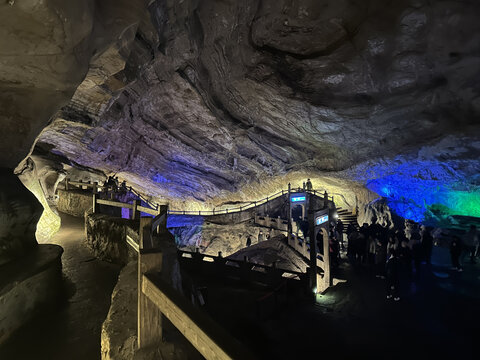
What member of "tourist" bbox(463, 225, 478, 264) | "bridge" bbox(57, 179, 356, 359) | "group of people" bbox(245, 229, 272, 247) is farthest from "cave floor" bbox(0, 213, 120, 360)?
"tourist" bbox(463, 225, 478, 264)

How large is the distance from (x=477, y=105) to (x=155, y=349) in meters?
13.9

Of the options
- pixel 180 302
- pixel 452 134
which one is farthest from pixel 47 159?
pixel 452 134

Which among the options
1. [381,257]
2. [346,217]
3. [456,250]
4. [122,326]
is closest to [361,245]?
[381,257]

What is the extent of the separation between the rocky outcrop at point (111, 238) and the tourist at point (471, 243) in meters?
14.6

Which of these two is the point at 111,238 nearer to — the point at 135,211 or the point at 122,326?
the point at 135,211

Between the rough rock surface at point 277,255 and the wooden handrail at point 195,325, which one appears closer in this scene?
the wooden handrail at point 195,325

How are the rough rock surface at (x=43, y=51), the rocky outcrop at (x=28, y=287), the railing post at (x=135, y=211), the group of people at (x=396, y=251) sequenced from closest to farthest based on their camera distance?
the rocky outcrop at (x=28, y=287), the rough rock surface at (x=43, y=51), the railing post at (x=135, y=211), the group of people at (x=396, y=251)

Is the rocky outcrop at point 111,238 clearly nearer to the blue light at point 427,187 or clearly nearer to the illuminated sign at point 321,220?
the illuminated sign at point 321,220

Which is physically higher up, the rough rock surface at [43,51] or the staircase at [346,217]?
the rough rock surface at [43,51]

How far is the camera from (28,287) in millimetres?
4543

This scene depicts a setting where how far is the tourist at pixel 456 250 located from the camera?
34.2 ft

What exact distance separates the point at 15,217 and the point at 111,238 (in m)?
2.27

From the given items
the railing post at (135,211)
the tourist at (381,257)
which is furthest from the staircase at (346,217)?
the railing post at (135,211)

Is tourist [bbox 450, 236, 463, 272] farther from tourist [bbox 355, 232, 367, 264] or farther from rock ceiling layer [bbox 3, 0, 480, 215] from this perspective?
rock ceiling layer [bbox 3, 0, 480, 215]
